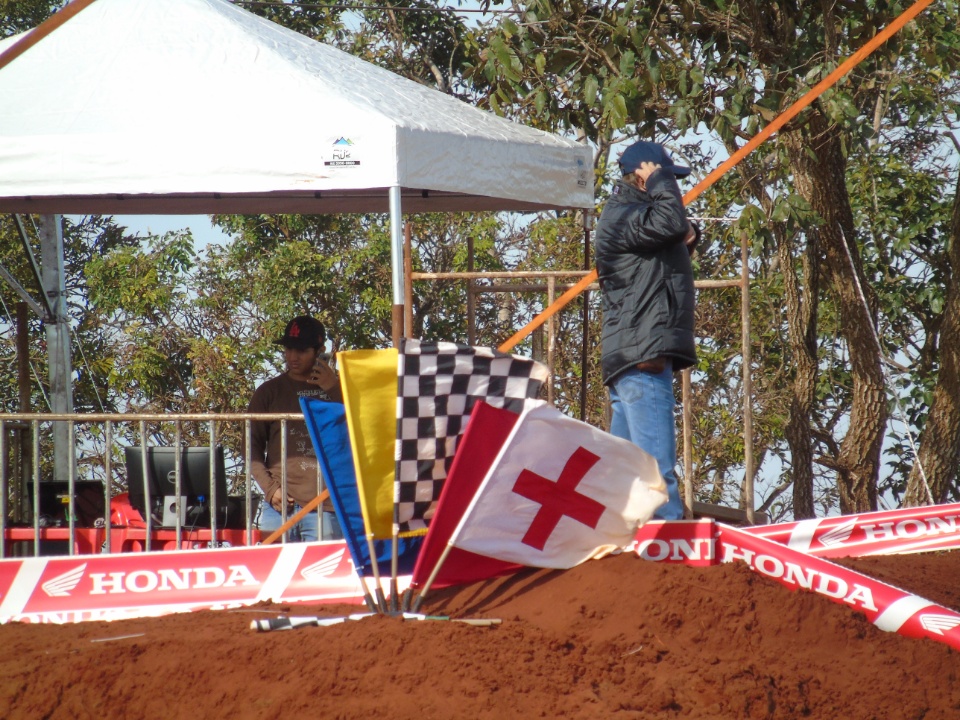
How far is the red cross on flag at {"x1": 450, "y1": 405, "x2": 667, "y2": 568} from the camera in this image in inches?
169

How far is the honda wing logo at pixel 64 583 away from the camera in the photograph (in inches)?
191

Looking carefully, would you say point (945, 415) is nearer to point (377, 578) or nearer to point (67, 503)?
point (377, 578)

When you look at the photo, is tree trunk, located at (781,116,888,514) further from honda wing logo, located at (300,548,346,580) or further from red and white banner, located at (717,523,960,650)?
honda wing logo, located at (300,548,346,580)

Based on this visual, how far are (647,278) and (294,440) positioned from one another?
2.55m

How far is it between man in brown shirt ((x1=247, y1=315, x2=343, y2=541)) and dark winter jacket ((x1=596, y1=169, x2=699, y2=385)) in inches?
82.5

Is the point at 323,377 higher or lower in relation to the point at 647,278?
lower

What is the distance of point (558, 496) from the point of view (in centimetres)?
446

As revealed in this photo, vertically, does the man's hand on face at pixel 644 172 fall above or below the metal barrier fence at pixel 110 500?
above

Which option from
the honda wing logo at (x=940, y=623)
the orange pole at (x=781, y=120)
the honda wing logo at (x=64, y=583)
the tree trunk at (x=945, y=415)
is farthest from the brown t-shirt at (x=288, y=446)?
the tree trunk at (x=945, y=415)

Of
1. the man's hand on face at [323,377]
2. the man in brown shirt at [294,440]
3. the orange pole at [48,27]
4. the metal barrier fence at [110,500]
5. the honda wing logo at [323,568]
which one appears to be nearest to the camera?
the orange pole at [48,27]

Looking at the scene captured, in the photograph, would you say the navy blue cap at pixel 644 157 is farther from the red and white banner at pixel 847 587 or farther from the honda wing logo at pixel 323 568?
the honda wing logo at pixel 323 568

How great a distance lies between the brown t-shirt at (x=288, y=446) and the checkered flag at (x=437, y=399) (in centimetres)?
200

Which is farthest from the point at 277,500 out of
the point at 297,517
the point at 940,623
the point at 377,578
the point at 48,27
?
the point at 940,623

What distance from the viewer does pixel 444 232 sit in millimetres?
13438
